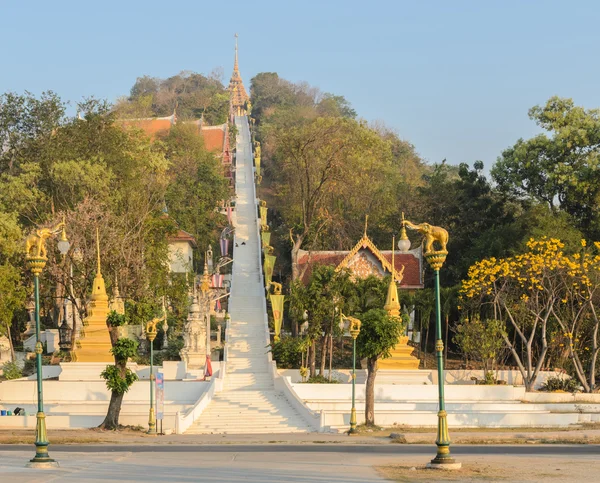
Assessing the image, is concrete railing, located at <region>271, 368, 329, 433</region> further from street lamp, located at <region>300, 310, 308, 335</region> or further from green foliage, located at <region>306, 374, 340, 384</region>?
street lamp, located at <region>300, 310, 308, 335</region>

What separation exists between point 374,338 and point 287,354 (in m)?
8.14

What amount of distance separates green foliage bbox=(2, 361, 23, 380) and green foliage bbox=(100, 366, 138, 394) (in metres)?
9.14

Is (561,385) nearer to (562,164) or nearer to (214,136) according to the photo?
(562,164)

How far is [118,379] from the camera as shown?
33250 mm

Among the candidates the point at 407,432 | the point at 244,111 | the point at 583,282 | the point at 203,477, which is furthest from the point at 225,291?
the point at 244,111

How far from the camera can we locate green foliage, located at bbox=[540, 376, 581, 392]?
4019cm

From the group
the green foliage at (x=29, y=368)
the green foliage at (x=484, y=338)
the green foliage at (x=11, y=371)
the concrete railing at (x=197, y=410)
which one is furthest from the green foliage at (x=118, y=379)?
the green foliage at (x=484, y=338)

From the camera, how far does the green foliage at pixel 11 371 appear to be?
4148 cm

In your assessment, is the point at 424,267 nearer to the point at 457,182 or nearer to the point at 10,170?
the point at 457,182

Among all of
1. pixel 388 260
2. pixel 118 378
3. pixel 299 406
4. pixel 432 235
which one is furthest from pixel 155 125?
pixel 432 235

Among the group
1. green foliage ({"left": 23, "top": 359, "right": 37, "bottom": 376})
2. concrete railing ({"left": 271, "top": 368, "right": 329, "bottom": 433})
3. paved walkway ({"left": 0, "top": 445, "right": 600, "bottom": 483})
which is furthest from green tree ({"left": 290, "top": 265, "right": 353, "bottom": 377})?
paved walkway ({"left": 0, "top": 445, "right": 600, "bottom": 483})

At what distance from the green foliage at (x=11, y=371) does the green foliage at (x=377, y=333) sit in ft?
44.6

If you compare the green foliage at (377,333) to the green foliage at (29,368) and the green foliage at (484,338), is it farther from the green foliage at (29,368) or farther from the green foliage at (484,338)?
the green foliage at (29,368)

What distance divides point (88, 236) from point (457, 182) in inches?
753
